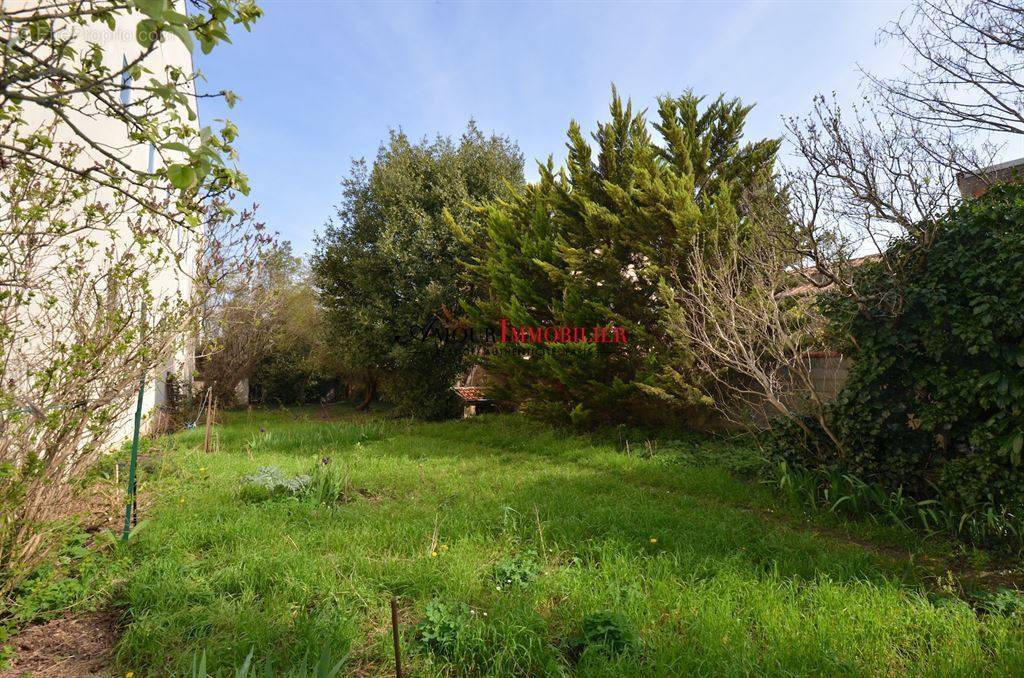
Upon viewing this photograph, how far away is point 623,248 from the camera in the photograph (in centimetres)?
890

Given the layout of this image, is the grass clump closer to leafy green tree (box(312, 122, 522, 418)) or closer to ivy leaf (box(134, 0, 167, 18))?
ivy leaf (box(134, 0, 167, 18))

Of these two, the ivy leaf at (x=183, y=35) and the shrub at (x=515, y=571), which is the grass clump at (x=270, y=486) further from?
the ivy leaf at (x=183, y=35)

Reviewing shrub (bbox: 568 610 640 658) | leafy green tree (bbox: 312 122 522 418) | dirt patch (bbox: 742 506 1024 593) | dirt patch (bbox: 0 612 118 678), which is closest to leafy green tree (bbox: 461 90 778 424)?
leafy green tree (bbox: 312 122 522 418)

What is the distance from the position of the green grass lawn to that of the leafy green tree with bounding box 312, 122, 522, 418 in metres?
6.86

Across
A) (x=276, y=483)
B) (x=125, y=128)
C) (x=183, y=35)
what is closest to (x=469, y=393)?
(x=276, y=483)

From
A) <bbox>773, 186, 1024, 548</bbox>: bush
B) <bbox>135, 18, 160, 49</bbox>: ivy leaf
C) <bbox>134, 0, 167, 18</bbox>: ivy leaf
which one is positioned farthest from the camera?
<bbox>773, 186, 1024, 548</bbox>: bush

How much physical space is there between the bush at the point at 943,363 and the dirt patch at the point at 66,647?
232 inches

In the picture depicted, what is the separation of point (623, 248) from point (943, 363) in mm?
5205

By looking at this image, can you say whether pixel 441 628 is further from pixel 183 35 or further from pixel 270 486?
pixel 270 486

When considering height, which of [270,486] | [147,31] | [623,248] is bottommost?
[270,486]

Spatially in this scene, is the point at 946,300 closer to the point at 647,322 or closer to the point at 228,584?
the point at 647,322

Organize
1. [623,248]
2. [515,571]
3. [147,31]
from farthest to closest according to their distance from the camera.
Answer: [623,248] → [515,571] → [147,31]

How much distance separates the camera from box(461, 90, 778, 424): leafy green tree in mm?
7773

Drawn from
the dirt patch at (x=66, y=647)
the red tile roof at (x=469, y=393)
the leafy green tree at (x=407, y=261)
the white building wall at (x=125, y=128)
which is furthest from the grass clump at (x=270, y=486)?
the red tile roof at (x=469, y=393)
